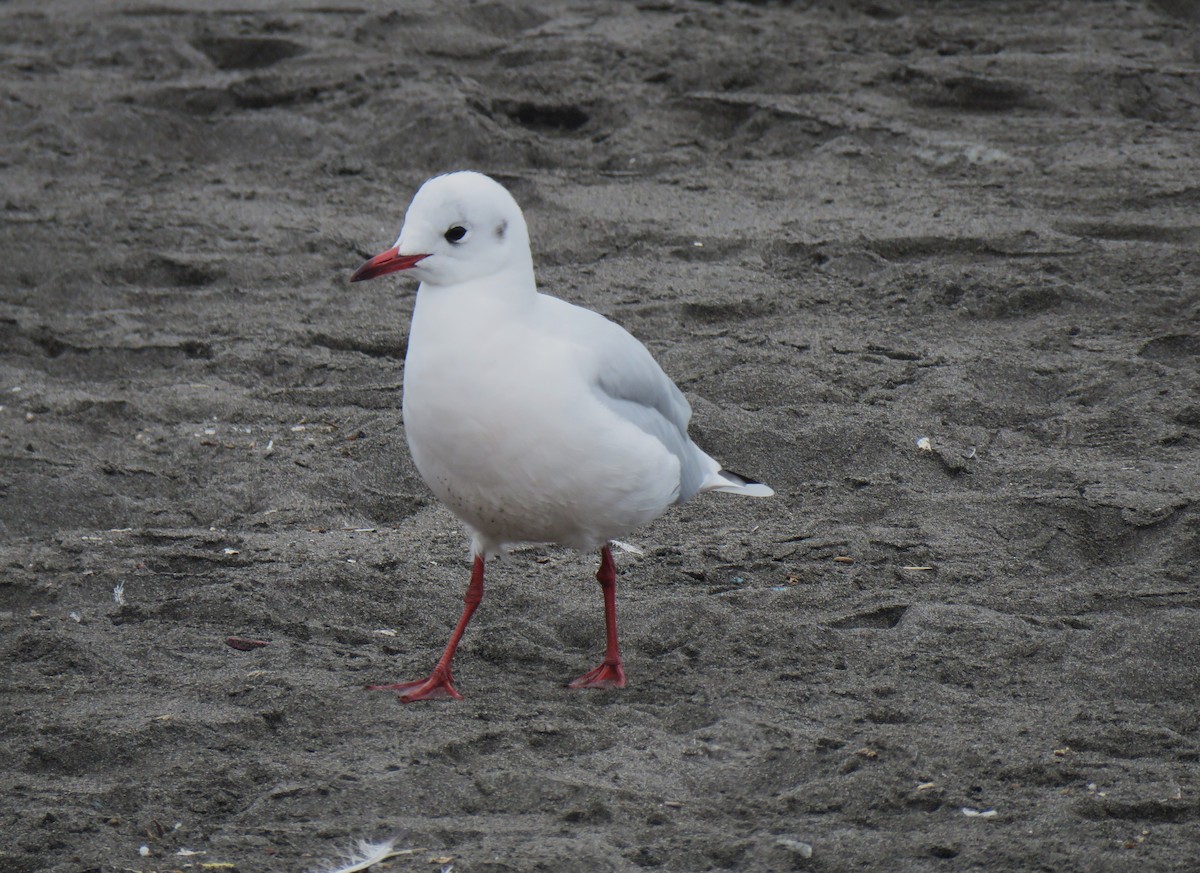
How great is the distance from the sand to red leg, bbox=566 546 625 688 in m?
0.06

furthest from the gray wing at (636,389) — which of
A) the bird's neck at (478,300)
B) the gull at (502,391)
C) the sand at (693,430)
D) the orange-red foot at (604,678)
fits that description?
the orange-red foot at (604,678)

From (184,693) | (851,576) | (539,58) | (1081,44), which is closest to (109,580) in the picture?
(184,693)

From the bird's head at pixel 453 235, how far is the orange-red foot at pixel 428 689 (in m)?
0.94

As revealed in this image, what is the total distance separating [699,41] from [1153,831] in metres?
5.97

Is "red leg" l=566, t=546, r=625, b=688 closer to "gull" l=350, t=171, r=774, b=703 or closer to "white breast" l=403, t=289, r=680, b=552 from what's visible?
"gull" l=350, t=171, r=774, b=703

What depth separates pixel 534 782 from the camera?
3078mm

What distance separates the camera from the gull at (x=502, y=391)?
10.9 ft

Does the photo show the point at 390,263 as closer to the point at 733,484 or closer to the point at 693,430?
the point at 733,484

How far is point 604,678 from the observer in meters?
3.59

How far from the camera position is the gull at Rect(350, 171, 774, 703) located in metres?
3.32

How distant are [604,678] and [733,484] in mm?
784

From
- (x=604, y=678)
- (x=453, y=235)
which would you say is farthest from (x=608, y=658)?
(x=453, y=235)

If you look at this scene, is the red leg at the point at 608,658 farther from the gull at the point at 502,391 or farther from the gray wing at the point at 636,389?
the gray wing at the point at 636,389

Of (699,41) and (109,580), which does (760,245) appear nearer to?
(699,41)
